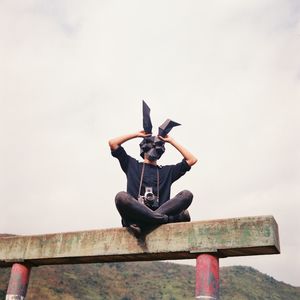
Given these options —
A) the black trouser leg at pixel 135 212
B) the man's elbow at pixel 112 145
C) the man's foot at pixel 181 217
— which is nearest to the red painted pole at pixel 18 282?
the black trouser leg at pixel 135 212

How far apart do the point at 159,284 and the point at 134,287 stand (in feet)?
17.3

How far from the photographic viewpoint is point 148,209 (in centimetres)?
553

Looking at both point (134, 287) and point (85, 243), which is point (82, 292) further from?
point (85, 243)

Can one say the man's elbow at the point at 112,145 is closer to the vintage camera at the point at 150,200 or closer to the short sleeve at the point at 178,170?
the vintage camera at the point at 150,200

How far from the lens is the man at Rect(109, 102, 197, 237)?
5.54 m

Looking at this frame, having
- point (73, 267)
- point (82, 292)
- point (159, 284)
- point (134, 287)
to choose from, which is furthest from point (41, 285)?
point (159, 284)

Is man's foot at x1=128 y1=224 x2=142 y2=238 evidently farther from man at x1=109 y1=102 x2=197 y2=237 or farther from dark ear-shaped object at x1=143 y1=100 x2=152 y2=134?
dark ear-shaped object at x1=143 y1=100 x2=152 y2=134

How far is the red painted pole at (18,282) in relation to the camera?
6.32 metres

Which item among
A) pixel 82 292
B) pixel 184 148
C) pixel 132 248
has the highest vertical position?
pixel 82 292

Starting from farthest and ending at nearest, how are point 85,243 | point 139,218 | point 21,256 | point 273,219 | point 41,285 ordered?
1. point 41,285
2. point 21,256
3. point 85,243
4. point 139,218
5. point 273,219

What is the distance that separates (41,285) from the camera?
58125 mm

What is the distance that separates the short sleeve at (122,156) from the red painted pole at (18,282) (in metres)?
2.39

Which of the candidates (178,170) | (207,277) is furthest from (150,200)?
(207,277)

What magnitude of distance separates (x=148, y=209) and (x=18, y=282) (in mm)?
2695
